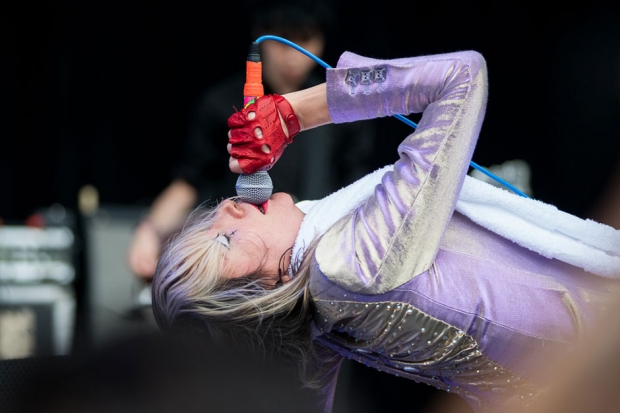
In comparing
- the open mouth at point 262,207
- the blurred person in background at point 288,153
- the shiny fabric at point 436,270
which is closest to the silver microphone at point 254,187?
the open mouth at point 262,207

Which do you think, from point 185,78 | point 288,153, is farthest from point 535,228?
point 185,78

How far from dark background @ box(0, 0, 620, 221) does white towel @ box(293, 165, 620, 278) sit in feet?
4.35

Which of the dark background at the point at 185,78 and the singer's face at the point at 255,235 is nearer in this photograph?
the singer's face at the point at 255,235

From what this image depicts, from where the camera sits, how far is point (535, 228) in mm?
1184

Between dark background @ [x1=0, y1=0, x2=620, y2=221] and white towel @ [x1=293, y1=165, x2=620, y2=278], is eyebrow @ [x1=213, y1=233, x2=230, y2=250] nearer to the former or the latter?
white towel @ [x1=293, y1=165, x2=620, y2=278]

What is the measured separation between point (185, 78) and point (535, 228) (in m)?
1.77

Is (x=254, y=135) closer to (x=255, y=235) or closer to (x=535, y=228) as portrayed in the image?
(x=255, y=235)

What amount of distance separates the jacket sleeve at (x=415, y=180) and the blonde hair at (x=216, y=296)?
9 cm

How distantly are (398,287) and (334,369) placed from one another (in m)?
0.36

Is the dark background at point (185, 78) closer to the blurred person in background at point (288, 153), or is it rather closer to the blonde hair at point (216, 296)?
the blurred person in background at point (288, 153)

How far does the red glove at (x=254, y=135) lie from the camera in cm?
114

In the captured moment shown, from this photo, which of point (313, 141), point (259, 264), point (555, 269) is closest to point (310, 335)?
point (259, 264)

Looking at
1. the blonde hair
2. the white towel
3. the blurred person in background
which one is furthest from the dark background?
the blonde hair

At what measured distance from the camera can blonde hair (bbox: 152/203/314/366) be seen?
3.72ft
